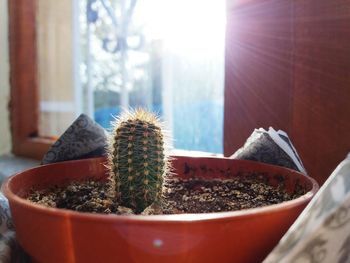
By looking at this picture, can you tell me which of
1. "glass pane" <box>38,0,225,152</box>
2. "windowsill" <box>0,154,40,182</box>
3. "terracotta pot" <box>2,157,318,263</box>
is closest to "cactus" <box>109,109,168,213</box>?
"terracotta pot" <box>2,157,318,263</box>

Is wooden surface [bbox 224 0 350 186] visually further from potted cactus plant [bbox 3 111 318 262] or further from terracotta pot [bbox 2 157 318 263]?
terracotta pot [bbox 2 157 318 263]

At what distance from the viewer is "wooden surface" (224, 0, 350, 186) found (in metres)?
0.69

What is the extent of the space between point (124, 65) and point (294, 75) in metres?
0.93

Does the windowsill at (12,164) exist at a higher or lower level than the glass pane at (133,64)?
lower

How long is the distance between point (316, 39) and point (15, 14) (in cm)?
111

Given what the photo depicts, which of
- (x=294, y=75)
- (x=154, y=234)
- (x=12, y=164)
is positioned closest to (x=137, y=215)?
(x=154, y=234)

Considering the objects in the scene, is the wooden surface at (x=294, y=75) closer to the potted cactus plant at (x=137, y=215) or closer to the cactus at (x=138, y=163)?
the potted cactus plant at (x=137, y=215)

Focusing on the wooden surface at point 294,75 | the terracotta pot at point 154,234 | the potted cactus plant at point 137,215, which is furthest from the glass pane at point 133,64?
the terracotta pot at point 154,234

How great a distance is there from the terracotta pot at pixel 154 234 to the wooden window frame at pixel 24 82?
3.45 ft

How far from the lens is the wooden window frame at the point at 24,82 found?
1.44 m

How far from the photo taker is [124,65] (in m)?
1.58

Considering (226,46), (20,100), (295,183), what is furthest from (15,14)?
(295,183)

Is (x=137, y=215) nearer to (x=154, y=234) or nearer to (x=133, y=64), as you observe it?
(x=154, y=234)

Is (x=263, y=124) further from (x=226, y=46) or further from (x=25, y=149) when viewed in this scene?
(x=25, y=149)
